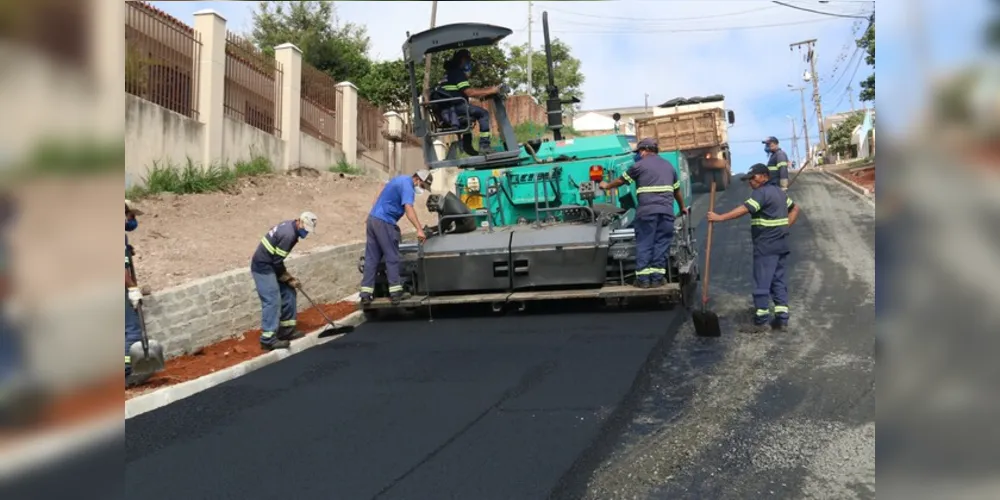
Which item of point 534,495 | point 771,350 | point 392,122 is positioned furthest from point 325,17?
point 534,495

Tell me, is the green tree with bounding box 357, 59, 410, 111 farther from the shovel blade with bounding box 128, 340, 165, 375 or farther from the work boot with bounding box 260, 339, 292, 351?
the shovel blade with bounding box 128, 340, 165, 375

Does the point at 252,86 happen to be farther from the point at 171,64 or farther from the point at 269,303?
the point at 269,303

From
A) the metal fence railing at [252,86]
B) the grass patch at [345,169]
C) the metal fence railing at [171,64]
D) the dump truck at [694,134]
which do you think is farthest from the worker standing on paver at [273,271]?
the dump truck at [694,134]

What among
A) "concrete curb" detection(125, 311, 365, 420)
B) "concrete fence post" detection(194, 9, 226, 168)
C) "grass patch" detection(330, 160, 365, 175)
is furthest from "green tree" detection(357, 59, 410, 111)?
"concrete curb" detection(125, 311, 365, 420)

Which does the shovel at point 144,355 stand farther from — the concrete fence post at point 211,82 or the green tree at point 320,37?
the green tree at point 320,37

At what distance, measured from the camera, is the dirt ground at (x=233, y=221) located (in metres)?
7.27

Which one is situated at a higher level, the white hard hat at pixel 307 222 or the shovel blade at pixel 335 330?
the white hard hat at pixel 307 222

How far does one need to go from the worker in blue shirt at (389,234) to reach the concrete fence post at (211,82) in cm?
486

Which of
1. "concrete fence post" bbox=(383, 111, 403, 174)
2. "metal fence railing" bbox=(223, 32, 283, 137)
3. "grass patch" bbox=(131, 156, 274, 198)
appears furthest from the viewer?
"concrete fence post" bbox=(383, 111, 403, 174)

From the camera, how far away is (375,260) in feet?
22.6

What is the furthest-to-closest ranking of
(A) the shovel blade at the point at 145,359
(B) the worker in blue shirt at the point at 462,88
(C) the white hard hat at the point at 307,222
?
(B) the worker in blue shirt at the point at 462,88, (C) the white hard hat at the point at 307,222, (A) the shovel blade at the point at 145,359

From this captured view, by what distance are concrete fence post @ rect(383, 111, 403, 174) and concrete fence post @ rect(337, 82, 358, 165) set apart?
156cm

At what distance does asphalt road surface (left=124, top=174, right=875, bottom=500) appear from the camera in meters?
3.13

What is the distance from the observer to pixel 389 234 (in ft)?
22.2
